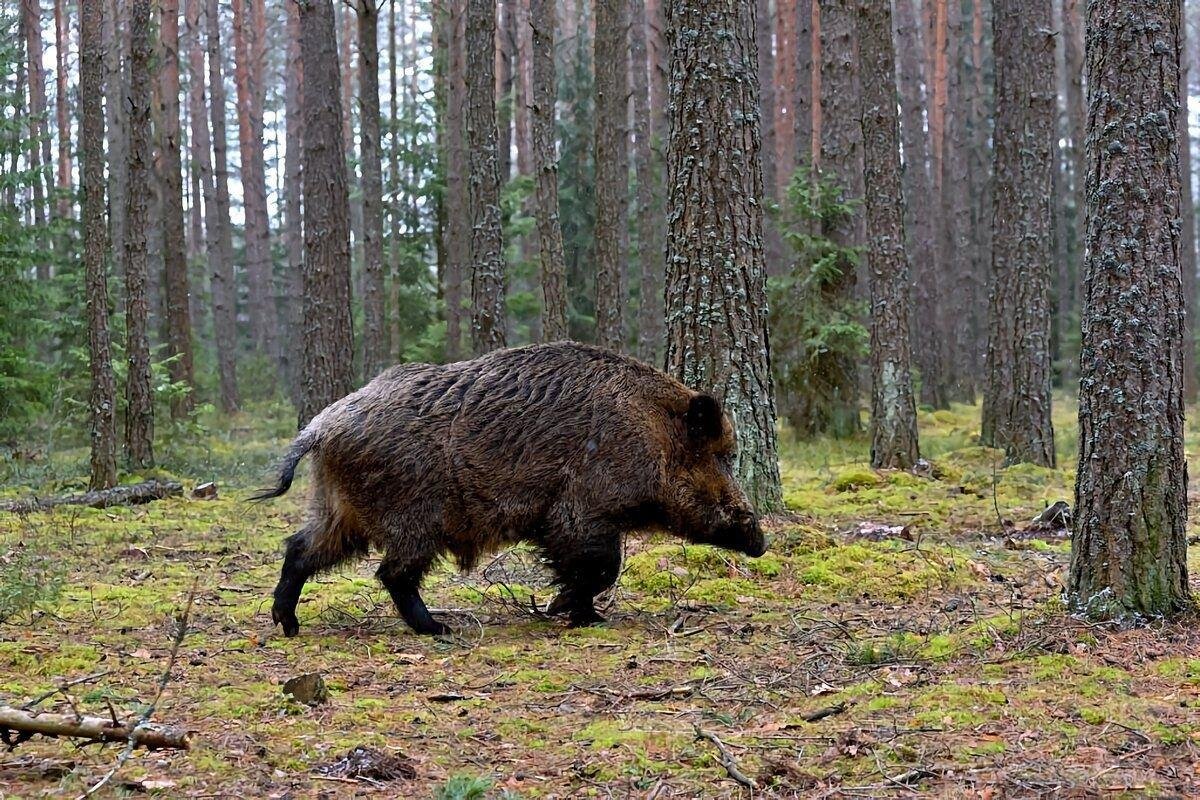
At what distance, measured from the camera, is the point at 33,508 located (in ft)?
38.4

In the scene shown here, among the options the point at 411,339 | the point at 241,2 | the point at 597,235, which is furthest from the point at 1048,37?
the point at 241,2

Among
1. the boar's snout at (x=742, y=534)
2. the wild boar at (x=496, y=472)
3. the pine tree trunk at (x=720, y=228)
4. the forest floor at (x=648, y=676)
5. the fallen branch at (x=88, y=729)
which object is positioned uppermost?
the pine tree trunk at (x=720, y=228)

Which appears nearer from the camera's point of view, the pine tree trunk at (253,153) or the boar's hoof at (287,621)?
the boar's hoof at (287,621)

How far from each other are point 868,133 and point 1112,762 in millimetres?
11497

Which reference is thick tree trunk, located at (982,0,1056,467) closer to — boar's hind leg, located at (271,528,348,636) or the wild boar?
the wild boar

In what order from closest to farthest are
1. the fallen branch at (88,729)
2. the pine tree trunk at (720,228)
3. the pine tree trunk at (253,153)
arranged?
the fallen branch at (88,729)
the pine tree trunk at (720,228)
the pine tree trunk at (253,153)

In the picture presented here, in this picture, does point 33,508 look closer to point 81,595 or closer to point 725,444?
point 81,595

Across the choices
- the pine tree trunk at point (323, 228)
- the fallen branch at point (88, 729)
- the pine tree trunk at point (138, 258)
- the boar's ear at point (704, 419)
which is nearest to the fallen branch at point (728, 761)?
the fallen branch at point (88, 729)

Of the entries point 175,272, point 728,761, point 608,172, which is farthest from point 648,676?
point 175,272

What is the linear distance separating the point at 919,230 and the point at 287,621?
2599cm

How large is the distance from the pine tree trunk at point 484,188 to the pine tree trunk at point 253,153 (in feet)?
72.7

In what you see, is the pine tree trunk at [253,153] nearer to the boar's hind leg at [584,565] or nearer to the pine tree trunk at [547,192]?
the pine tree trunk at [547,192]

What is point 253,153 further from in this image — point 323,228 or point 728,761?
point 728,761

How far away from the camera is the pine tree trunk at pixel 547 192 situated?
17.2 meters
